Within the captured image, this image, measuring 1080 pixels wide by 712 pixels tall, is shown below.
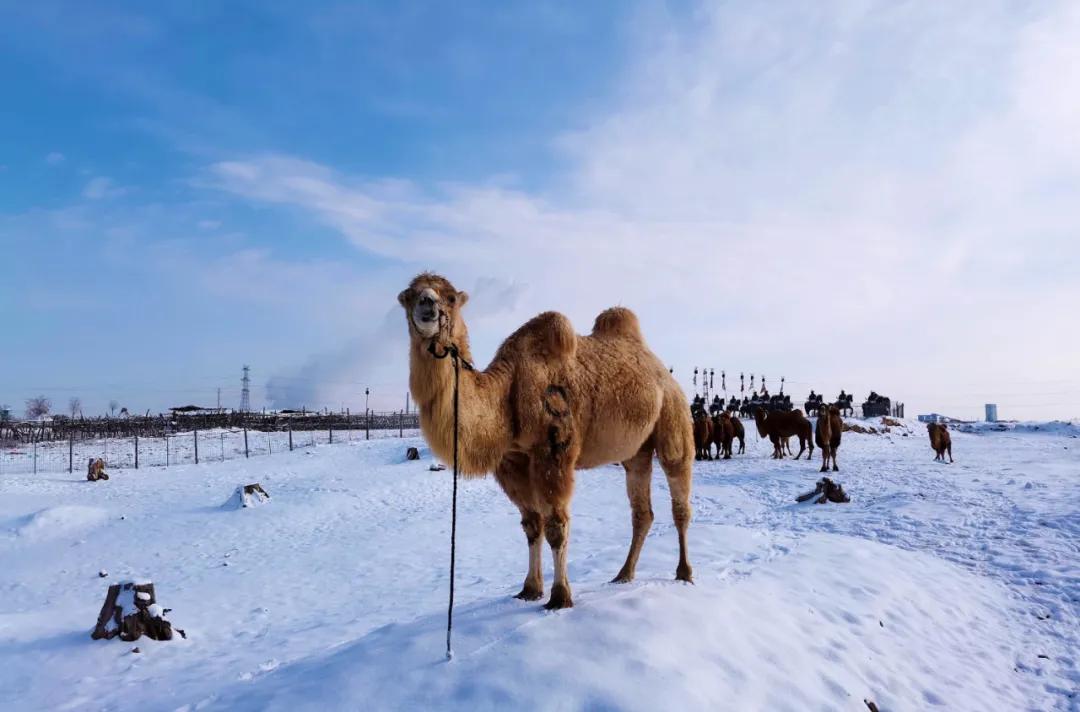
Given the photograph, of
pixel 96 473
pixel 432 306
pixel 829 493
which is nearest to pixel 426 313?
pixel 432 306

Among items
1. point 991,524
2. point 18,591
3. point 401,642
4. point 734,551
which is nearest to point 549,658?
point 401,642

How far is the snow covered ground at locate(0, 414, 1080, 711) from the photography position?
3785 millimetres

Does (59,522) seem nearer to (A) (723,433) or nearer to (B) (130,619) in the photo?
(B) (130,619)

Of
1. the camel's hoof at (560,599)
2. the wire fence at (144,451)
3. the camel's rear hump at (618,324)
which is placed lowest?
the wire fence at (144,451)

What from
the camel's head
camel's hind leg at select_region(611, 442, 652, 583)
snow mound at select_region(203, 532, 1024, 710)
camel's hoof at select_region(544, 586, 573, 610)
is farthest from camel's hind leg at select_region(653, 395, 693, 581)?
the camel's head

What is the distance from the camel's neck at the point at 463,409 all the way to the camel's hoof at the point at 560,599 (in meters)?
1.02

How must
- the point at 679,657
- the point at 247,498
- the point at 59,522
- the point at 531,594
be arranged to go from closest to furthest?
the point at 679,657 → the point at 531,594 → the point at 59,522 → the point at 247,498

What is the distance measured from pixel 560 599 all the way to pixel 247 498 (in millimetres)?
14951

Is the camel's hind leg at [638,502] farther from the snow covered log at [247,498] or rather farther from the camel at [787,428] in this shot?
the camel at [787,428]

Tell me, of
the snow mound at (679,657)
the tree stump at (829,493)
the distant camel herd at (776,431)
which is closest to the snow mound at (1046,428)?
the distant camel herd at (776,431)

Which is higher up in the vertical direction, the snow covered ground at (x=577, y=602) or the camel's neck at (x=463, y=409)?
the camel's neck at (x=463, y=409)

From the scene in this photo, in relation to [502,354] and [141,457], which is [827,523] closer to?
[502,354]

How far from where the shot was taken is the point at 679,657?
3861 mm

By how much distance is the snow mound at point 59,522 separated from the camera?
15209mm
